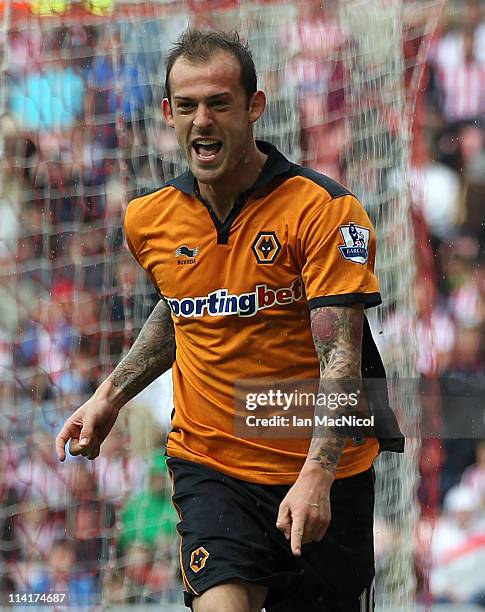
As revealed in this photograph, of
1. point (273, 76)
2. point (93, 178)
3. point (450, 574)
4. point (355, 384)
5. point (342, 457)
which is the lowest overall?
point (450, 574)

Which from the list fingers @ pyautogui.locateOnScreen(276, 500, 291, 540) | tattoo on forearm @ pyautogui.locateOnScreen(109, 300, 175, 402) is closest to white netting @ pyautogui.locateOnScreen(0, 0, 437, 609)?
tattoo on forearm @ pyautogui.locateOnScreen(109, 300, 175, 402)

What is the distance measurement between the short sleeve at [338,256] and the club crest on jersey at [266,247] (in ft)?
0.20

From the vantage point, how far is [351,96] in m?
4.27

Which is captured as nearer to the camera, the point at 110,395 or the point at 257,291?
the point at 257,291

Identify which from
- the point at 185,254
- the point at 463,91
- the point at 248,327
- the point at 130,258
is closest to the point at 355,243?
the point at 248,327

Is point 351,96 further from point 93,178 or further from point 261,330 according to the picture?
point 261,330

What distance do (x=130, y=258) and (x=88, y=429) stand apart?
64.4 inches

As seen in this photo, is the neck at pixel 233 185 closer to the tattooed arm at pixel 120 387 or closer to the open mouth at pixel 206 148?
the open mouth at pixel 206 148

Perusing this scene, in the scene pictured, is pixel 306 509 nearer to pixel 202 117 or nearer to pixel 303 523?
pixel 303 523

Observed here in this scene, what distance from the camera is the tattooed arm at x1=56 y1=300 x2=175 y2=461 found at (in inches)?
110

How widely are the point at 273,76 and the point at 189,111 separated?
5.45 ft

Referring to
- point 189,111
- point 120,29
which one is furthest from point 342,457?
point 120,29

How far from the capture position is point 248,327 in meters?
2.65

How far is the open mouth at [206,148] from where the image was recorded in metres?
2.63
